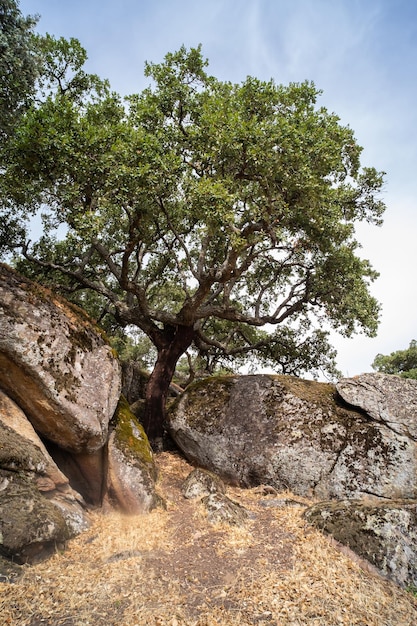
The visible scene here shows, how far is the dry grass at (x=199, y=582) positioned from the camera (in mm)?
5547

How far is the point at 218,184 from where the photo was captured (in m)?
10.2

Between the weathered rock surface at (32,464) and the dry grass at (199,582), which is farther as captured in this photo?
the weathered rock surface at (32,464)

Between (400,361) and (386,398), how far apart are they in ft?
74.7

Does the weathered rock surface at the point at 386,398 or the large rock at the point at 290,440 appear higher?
the weathered rock surface at the point at 386,398

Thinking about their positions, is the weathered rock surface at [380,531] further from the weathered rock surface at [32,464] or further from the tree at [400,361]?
the tree at [400,361]

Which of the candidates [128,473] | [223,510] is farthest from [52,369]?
[223,510]

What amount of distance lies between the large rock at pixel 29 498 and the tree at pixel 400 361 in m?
29.2

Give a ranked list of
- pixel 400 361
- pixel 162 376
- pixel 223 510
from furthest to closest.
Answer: pixel 400 361, pixel 162 376, pixel 223 510

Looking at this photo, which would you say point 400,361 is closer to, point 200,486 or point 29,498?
point 200,486

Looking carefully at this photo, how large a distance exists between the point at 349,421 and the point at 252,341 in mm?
8949

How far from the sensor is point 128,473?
9.86 metres

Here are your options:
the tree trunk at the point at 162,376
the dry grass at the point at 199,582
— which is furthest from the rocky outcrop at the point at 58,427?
the tree trunk at the point at 162,376

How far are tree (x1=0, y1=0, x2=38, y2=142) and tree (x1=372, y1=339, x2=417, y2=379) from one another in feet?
103

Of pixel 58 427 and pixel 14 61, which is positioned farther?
pixel 14 61
